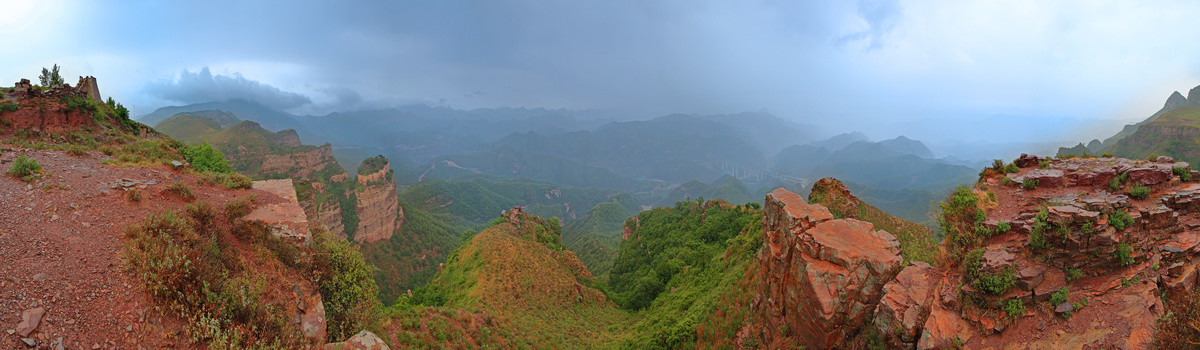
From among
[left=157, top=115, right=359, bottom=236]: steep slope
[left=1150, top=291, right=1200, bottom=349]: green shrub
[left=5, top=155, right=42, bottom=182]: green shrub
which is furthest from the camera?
[left=157, top=115, right=359, bottom=236]: steep slope

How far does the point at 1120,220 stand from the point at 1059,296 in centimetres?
238

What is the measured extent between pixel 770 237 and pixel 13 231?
71.6 ft

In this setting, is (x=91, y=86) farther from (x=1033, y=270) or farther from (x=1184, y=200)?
(x=1184, y=200)

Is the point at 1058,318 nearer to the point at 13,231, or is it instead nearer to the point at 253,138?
the point at 13,231

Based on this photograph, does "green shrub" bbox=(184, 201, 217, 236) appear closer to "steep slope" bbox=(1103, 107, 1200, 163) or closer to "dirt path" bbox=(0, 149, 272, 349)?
"dirt path" bbox=(0, 149, 272, 349)

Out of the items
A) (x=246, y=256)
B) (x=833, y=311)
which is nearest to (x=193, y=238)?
(x=246, y=256)

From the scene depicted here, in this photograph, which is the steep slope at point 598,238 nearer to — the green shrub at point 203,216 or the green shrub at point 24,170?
the green shrub at point 203,216

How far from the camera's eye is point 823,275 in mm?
11484

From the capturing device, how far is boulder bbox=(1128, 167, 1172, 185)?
29.7ft

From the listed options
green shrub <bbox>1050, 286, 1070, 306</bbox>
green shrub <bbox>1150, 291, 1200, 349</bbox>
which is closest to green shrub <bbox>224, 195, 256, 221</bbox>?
green shrub <bbox>1050, 286, 1070, 306</bbox>

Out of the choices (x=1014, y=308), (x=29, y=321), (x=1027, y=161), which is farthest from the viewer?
(x=1027, y=161)

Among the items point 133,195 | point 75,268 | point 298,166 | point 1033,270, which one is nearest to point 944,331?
point 1033,270

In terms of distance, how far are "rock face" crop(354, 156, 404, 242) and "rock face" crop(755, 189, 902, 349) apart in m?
73.8

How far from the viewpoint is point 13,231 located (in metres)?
7.92
